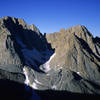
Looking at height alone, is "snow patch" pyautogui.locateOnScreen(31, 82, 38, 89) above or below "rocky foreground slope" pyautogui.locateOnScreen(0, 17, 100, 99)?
below

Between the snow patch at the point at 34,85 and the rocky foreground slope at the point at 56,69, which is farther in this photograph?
the rocky foreground slope at the point at 56,69

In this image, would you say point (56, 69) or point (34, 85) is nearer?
point (34, 85)

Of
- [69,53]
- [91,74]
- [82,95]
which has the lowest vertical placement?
[82,95]

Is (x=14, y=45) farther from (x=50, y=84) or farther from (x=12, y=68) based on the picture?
(x=50, y=84)

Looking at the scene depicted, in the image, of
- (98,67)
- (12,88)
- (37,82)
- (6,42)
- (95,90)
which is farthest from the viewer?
(6,42)

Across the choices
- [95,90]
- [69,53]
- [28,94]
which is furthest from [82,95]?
[69,53]

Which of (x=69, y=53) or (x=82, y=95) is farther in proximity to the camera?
(x=69, y=53)

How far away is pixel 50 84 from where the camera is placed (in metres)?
142

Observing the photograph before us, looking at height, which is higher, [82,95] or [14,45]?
[14,45]

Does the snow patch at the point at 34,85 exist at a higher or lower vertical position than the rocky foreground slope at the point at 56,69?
lower

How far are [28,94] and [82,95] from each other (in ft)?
121

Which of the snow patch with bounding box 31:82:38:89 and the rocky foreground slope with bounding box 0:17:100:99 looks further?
the rocky foreground slope with bounding box 0:17:100:99

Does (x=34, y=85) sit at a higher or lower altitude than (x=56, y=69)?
lower

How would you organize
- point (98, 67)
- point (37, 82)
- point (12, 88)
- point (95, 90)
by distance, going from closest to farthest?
point (12, 88) → point (95, 90) → point (37, 82) → point (98, 67)
